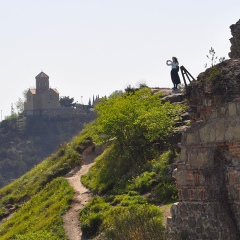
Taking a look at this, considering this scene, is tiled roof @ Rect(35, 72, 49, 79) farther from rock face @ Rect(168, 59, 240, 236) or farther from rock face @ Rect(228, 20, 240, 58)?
rock face @ Rect(168, 59, 240, 236)

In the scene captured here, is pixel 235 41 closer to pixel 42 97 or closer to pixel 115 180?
pixel 115 180

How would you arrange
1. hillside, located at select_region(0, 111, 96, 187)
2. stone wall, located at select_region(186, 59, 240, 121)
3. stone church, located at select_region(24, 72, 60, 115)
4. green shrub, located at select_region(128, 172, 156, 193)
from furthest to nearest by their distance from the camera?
hillside, located at select_region(0, 111, 96, 187)
stone church, located at select_region(24, 72, 60, 115)
green shrub, located at select_region(128, 172, 156, 193)
stone wall, located at select_region(186, 59, 240, 121)

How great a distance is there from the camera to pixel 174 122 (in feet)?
71.1

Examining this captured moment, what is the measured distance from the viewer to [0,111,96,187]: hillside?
131 meters

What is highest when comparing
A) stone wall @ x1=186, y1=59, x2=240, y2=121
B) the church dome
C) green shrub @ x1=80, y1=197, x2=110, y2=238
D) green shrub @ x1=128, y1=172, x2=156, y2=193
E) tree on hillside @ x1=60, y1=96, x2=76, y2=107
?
the church dome

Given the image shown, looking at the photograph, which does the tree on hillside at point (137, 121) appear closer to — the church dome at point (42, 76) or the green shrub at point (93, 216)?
the green shrub at point (93, 216)

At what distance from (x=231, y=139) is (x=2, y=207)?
18.3m

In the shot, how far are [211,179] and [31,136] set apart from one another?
425ft

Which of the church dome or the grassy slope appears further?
the church dome

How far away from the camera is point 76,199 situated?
64.3 ft

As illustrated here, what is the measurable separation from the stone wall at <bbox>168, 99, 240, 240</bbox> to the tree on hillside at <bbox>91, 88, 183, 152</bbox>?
1160 cm

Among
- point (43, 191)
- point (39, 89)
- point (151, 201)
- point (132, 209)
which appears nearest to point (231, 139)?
point (132, 209)

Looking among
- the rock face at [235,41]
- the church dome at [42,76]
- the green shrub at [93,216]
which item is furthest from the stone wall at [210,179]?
the church dome at [42,76]

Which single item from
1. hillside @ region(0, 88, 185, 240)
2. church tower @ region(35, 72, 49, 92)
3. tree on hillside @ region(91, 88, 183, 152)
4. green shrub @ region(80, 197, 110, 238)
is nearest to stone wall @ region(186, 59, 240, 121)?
hillside @ region(0, 88, 185, 240)
